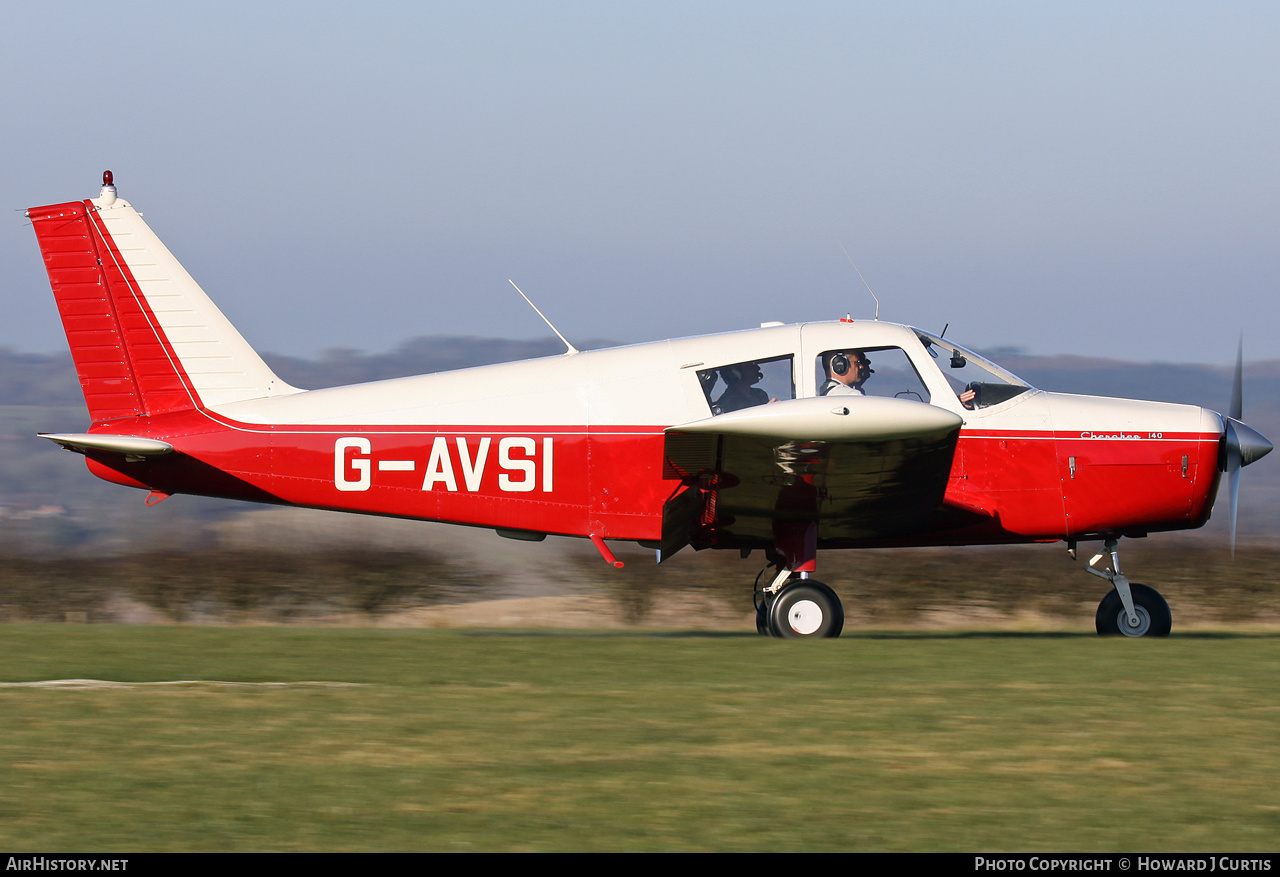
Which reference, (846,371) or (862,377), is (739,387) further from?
(862,377)

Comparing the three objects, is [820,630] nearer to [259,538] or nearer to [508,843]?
[508,843]

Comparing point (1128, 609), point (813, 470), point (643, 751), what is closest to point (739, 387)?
point (813, 470)

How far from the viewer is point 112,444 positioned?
9.57 meters

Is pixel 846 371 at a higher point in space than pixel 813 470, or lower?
higher

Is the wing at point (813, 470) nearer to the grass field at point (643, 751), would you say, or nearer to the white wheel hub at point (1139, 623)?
the grass field at point (643, 751)

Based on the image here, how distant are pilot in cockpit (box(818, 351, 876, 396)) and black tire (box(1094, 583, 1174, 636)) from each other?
8.61 feet

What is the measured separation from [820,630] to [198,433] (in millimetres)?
5078

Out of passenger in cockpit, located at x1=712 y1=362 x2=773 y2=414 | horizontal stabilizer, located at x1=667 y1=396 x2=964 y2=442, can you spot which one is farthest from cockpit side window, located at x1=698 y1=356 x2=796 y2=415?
horizontal stabilizer, located at x1=667 y1=396 x2=964 y2=442

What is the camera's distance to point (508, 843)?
364 cm

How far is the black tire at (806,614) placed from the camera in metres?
9.24

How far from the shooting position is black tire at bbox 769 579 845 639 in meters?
9.24

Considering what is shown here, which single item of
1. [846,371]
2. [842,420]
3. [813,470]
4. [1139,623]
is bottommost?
[1139,623]

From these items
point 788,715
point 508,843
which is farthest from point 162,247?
point 508,843

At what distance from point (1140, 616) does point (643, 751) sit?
20.1 ft
